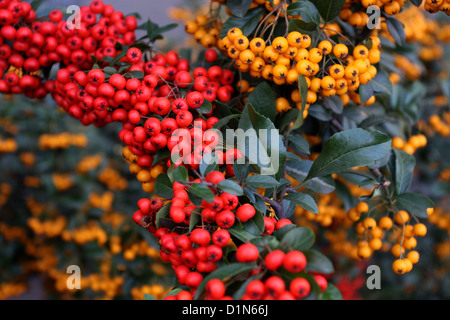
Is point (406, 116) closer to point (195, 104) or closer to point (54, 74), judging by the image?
point (195, 104)

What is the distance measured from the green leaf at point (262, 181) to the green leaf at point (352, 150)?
16 cm

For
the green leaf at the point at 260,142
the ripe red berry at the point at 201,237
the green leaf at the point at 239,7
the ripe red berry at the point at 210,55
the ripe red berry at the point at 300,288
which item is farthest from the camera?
the ripe red berry at the point at 210,55

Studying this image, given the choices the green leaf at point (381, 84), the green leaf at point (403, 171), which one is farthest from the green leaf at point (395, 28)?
the green leaf at point (403, 171)

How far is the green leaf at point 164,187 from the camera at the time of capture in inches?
35.0

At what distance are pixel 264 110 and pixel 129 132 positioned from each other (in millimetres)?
364

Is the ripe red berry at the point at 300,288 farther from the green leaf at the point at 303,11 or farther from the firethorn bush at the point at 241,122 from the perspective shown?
the green leaf at the point at 303,11

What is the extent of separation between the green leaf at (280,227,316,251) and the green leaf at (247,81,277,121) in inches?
14.9

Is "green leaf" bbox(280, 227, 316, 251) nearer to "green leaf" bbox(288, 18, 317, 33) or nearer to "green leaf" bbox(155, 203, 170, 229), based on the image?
"green leaf" bbox(155, 203, 170, 229)

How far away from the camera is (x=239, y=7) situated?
106cm

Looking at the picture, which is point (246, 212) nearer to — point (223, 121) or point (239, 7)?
point (223, 121)

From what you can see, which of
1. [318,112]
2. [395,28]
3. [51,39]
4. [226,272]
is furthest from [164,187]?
[395,28]

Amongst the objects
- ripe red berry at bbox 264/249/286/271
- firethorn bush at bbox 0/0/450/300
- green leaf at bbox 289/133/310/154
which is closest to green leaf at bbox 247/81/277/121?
firethorn bush at bbox 0/0/450/300

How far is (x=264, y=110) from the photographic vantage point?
3.25 feet

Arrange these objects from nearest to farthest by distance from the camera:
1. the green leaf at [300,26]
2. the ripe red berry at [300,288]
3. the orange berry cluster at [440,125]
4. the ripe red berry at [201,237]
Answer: the ripe red berry at [300,288] < the ripe red berry at [201,237] < the green leaf at [300,26] < the orange berry cluster at [440,125]
